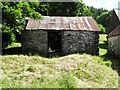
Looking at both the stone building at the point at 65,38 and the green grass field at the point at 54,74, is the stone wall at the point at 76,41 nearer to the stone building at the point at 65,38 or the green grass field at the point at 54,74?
the stone building at the point at 65,38

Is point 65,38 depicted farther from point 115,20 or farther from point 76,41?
point 115,20

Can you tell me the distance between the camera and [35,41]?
806 inches

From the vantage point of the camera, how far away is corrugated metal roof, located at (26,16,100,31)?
20.5 m

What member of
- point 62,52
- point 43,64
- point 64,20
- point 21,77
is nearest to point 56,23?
point 64,20

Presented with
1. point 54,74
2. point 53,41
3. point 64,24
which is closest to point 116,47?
point 64,24

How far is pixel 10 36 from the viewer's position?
893 inches

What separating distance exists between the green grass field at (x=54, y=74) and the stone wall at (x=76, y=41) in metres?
4.07

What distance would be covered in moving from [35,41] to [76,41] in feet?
10.6

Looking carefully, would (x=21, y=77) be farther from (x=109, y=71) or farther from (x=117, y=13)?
(x=117, y=13)

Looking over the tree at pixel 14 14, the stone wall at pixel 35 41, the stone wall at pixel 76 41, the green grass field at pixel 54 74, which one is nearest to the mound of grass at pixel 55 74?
the green grass field at pixel 54 74

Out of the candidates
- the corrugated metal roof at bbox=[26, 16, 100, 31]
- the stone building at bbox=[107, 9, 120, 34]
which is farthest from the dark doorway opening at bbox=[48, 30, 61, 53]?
the stone building at bbox=[107, 9, 120, 34]

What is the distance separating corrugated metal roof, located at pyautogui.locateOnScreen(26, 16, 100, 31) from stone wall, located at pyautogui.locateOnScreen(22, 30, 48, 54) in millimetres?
400

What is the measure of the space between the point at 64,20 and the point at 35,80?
11536mm

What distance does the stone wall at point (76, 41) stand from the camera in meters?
20.2
